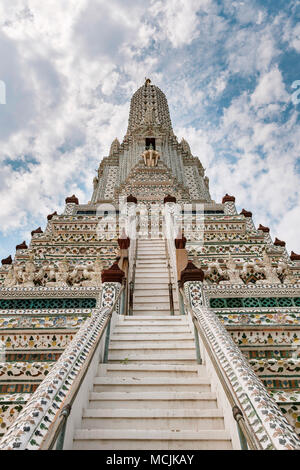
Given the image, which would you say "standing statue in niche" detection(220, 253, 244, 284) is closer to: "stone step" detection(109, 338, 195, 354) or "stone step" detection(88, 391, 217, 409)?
"stone step" detection(109, 338, 195, 354)

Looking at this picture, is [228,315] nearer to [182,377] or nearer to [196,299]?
[196,299]

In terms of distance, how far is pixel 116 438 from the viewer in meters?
2.73

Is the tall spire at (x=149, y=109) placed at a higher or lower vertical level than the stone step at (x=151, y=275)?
higher

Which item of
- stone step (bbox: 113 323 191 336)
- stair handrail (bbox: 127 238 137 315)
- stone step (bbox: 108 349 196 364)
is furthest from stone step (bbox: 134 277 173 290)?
stone step (bbox: 108 349 196 364)

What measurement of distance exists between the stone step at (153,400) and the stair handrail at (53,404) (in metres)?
0.53

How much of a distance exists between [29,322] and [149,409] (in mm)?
2879

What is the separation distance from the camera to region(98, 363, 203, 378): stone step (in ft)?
12.6

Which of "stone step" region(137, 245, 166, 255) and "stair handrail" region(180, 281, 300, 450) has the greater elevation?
"stone step" region(137, 245, 166, 255)

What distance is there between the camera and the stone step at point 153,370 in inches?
151

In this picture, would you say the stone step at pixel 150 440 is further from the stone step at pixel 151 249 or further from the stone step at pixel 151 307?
the stone step at pixel 151 249

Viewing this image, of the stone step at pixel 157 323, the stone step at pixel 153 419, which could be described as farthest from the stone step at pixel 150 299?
the stone step at pixel 153 419

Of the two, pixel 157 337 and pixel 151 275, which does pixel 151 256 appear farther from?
pixel 157 337

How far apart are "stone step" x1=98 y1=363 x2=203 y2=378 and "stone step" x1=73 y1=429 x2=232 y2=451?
1.04 metres

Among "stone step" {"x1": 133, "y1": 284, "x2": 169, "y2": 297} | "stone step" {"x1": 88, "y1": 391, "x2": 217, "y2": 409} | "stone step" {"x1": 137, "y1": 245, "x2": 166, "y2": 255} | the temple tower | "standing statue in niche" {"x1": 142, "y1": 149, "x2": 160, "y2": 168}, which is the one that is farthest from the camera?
"standing statue in niche" {"x1": 142, "y1": 149, "x2": 160, "y2": 168}
